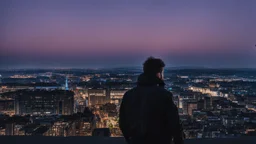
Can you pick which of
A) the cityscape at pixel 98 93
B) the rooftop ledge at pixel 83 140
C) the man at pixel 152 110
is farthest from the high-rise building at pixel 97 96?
the man at pixel 152 110

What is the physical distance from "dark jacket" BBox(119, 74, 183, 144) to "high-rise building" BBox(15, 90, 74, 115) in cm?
1385

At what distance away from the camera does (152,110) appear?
150 cm

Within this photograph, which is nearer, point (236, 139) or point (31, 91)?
point (236, 139)

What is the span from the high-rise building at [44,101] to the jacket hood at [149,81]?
13.9 m

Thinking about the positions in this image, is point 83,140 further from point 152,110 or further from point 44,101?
point 44,101

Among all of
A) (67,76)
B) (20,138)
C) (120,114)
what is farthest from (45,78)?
(120,114)

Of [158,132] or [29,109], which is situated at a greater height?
[158,132]

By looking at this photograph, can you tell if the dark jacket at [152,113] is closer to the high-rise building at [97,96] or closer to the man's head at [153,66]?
the man's head at [153,66]

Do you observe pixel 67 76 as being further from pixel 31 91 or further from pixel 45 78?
pixel 31 91

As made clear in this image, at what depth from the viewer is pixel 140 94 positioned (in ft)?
5.02

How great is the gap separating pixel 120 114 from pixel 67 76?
17679mm

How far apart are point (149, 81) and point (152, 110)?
0.13 metres

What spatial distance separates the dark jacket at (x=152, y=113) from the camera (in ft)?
4.87

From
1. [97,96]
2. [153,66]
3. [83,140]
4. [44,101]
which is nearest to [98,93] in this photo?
[97,96]
